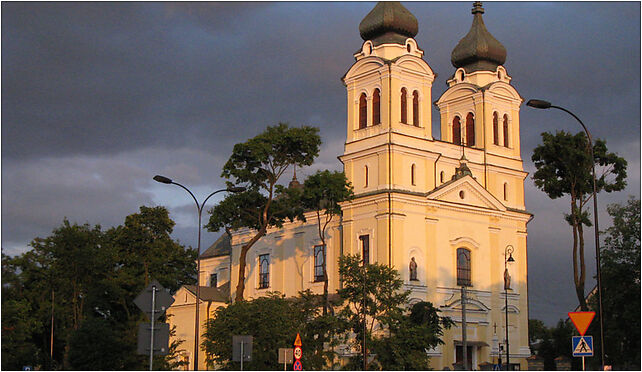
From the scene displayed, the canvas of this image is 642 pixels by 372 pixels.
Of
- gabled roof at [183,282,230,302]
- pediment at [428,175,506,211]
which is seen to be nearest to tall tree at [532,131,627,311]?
pediment at [428,175,506,211]

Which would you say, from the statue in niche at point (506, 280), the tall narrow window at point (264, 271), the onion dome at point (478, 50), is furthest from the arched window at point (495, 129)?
the tall narrow window at point (264, 271)

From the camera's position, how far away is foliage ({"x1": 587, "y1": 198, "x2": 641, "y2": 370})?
50438mm

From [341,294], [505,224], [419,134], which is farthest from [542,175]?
[341,294]

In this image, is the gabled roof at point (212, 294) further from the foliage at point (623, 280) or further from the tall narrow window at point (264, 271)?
the foliage at point (623, 280)

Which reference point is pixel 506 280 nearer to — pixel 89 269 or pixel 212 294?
pixel 212 294

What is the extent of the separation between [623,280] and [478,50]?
68.1 feet

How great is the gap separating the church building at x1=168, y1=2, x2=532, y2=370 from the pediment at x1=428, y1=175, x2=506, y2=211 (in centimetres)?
7

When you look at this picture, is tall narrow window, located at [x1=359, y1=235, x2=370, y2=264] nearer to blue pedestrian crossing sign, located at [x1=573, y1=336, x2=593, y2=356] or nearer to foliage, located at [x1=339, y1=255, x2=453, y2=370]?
foliage, located at [x1=339, y1=255, x2=453, y2=370]

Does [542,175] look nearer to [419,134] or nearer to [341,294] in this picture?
[419,134]

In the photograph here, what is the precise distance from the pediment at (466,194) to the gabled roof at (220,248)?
24127 millimetres

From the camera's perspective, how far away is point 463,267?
195 ft

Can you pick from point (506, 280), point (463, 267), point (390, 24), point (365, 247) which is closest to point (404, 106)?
point (390, 24)

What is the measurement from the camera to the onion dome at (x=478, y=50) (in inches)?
2539

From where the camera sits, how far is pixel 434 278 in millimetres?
57062
